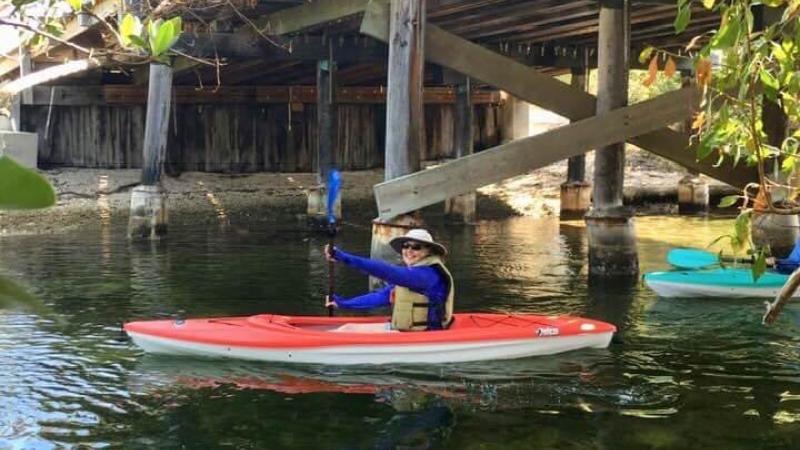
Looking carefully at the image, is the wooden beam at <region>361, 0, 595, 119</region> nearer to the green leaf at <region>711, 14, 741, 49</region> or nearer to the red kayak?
the red kayak

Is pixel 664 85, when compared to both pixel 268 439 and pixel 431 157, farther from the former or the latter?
pixel 268 439

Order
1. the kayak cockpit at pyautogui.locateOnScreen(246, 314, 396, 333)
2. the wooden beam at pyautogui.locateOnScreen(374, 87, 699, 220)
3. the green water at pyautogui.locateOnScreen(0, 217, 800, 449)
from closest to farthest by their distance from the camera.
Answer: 1. the green water at pyautogui.locateOnScreen(0, 217, 800, 449)
2. the kayak cockpit at pyautogui.locateOnScreen(246, 314, 396, 333)
3. the wooden beam at pyautogui.locateOnScreen(374, 87, 699, 220)

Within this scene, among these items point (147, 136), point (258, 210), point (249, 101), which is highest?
point (249, 101)

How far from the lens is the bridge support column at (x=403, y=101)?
27.9ft

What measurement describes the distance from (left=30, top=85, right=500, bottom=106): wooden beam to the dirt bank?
1630 millimetres

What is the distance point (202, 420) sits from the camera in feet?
18.4

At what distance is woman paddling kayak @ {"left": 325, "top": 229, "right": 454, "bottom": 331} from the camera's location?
6.68 meters

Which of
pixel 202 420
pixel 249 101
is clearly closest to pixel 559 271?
pixel 202 420

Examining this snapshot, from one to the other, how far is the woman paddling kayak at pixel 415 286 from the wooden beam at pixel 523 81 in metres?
2.58

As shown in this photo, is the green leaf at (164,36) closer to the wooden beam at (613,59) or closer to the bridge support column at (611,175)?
the wooden beam at (613,59)

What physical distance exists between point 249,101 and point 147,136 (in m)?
7.29

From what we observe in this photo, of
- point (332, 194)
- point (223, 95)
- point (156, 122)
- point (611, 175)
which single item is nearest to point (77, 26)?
point (156, 122)

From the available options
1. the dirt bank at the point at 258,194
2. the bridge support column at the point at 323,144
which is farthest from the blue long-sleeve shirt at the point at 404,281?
the dirt bank at the point at 258,194

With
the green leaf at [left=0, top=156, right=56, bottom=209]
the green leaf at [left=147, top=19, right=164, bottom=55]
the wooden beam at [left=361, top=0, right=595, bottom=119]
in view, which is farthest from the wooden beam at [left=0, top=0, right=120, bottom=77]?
the green leaf at [left=0, top=156, right=56, bottom=209]
